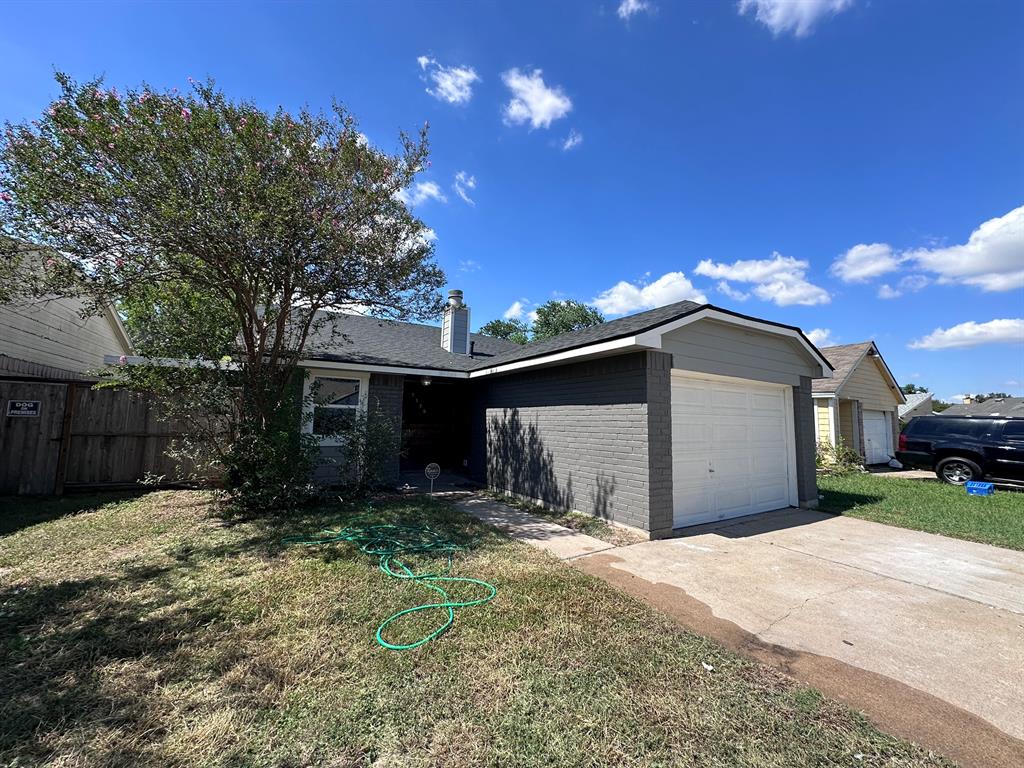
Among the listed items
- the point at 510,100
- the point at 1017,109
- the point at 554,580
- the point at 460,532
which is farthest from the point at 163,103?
the point at 1017,109

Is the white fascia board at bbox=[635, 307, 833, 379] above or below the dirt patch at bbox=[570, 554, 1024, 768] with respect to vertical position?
above

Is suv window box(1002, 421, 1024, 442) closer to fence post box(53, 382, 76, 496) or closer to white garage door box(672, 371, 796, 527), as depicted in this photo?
white garage door box(672, 371, 796, 527)

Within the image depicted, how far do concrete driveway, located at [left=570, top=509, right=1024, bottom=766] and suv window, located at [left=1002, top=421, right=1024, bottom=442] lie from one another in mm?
7119

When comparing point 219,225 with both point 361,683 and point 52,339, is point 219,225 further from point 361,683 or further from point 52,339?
point 52,339

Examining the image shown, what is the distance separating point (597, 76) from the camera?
831 centimetres

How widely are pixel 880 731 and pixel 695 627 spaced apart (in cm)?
119

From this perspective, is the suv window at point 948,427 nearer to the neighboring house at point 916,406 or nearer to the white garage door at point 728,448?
the white garage door at point 728,448

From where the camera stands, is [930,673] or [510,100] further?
[510,100]

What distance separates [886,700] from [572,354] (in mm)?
5036

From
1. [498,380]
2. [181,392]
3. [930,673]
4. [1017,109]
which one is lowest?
[930,673]

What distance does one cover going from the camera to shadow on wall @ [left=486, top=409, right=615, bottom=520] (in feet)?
21.7

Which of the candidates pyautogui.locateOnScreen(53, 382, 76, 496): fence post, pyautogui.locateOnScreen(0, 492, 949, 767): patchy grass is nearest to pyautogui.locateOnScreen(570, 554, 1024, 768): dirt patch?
pyautogui.locateOnScreen(0, 492, 949, 767): patchy grass

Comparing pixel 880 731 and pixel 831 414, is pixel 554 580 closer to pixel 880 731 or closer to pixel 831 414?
pixel 880 731

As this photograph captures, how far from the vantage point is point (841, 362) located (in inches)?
630
